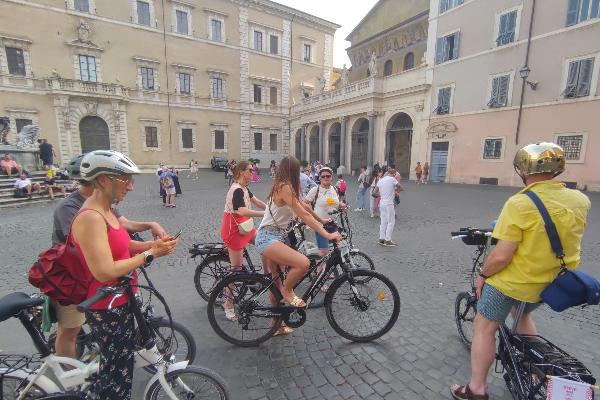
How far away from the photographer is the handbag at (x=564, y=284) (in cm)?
176

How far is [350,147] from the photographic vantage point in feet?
90.6

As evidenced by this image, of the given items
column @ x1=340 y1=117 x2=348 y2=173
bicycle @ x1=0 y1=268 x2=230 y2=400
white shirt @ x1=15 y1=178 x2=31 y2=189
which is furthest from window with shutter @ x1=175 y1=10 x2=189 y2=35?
bicycle @ x1=0 y1=268 x2=230 y2=400

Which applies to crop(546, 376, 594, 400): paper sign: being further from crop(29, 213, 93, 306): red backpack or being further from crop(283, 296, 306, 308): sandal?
crop(29, 213, 93, 306): red backpack

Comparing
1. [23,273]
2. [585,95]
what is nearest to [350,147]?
[585,95]

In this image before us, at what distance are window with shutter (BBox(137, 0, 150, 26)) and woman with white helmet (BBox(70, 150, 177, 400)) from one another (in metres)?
32.2

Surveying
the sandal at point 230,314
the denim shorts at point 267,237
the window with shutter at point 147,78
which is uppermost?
the window with shutter at point 147,78

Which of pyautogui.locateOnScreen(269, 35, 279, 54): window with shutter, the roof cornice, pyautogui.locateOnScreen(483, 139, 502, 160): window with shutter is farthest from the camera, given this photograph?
pyautogui.locateOnScreen(269, 35, 279, 54): window with shutter

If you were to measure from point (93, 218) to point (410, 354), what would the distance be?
9.73 feet

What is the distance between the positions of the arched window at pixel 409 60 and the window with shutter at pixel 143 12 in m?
23.7

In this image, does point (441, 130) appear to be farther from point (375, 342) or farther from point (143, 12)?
point (143, 12)

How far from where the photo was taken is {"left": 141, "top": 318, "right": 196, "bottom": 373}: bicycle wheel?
2.37 metres

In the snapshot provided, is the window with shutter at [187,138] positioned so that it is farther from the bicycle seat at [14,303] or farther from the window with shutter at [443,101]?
the bicycle seat at [14,303]

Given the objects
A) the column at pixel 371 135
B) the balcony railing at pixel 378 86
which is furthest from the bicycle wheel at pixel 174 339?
the column at pixel 371 135

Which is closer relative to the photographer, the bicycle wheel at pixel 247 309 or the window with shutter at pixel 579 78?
the bicycle wheel at pixel 247 309
